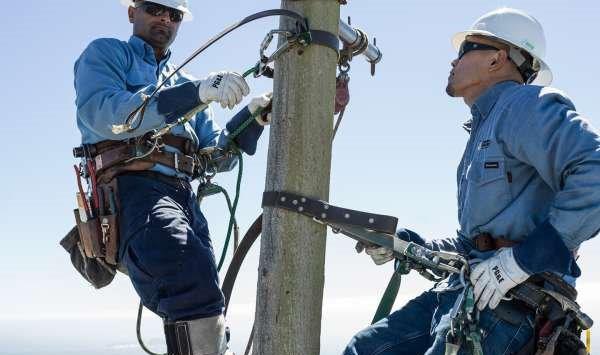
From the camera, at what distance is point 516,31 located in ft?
14.0

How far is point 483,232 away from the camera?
149 inches

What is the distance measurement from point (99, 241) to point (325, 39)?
1.99m

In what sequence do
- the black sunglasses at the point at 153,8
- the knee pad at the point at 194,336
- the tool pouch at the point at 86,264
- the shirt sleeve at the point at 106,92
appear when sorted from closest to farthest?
the knee pad at the point at 194,336
the shirt sleeve at the point at 106,92
the tool pouch at the point at 86,264
the black sunglasses at the point at 153,8

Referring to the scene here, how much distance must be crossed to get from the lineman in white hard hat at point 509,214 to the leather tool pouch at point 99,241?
5.47 feet

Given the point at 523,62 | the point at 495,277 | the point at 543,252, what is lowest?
the point at 495,277

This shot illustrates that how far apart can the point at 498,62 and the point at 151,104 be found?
197 centimetres

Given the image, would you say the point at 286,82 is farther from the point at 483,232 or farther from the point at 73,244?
the point at 73,244

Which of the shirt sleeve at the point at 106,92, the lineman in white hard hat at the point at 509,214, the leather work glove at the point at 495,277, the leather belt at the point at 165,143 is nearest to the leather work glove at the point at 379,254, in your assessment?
the lineman in white hard hat at the point at 509,214

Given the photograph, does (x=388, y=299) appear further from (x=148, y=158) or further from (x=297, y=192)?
(x=148, y=158)

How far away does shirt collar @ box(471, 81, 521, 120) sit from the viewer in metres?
4.05

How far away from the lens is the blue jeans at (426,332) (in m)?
3.52

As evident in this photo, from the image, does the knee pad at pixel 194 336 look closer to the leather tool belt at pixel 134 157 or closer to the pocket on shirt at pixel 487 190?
the leather tool belt at pixel 134 157

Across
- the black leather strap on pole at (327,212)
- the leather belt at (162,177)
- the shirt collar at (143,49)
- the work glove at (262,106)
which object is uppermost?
the shirt collar at (143,49)

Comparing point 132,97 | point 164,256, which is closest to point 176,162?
point 132,97
